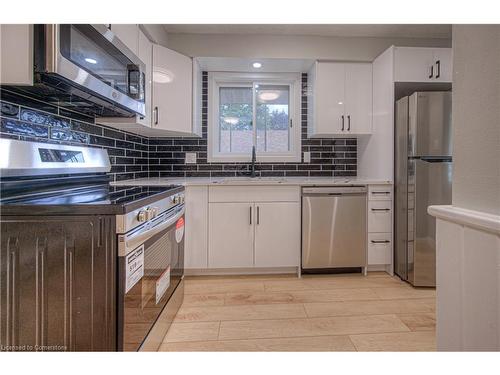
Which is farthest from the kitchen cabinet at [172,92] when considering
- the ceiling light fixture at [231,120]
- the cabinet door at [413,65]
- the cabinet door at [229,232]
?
the cabinet door at [413,65]

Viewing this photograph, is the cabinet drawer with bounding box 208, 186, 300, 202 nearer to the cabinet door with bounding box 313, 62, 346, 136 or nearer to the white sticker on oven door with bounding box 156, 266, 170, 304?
the cabinet door with bounding box 313, 62, 346, 136

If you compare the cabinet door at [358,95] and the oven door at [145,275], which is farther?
the cabinet door at [358,95]

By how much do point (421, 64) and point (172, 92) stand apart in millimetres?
2172

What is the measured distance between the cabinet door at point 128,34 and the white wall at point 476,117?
1.67 meters

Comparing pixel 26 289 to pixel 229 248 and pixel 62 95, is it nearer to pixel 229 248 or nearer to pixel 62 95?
pixel 62 95

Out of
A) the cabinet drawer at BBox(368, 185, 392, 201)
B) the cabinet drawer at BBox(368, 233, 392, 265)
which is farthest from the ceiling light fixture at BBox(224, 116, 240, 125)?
the cabinet drawer at BBox(368, 233, 392, 265)

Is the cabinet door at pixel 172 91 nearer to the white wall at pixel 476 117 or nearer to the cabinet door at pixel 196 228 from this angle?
the cabinet door at pixel 196 228

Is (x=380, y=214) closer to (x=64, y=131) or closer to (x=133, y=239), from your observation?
(x=133, y=239)

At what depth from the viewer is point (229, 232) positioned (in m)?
2.40

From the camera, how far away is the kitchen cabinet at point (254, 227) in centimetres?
239

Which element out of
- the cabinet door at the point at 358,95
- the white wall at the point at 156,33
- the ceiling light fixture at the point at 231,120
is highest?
the white wall at the point at 156,33

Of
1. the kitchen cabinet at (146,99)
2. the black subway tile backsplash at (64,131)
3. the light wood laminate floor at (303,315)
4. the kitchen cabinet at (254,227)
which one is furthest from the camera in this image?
the kitchen cabinet at (254,227)

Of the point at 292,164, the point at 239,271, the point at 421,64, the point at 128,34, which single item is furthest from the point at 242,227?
the point at 421,64

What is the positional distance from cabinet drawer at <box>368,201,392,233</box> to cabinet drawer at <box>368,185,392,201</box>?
0.04 metres
